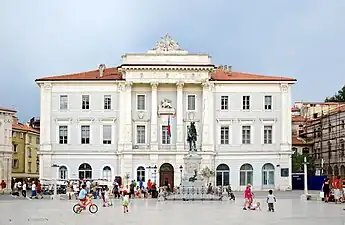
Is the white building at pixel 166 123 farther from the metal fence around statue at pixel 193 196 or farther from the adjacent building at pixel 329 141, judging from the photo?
the metal fence around statue at pixel 193 196

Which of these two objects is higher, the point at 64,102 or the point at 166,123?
the point at 64,102

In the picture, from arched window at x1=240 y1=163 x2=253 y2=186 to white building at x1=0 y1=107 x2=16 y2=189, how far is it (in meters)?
25.8

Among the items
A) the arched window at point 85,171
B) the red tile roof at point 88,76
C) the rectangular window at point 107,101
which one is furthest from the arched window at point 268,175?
the arched window at point 85,171

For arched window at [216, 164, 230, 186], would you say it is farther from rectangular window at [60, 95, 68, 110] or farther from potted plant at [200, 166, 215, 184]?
rectangular window at [60, 95, 68, 110]

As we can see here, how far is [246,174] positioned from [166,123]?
9.25 metres

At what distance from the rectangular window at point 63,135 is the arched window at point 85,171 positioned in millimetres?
2824

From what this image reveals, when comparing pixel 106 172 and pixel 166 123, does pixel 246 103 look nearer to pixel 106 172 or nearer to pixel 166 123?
pixel 166 123

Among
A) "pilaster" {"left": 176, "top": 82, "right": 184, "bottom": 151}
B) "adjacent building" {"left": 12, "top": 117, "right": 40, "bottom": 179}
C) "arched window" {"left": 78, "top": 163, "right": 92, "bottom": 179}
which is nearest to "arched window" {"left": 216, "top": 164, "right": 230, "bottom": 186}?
"pilaster" {"left": 176, "top": 82, "right": 184, "bottom": 151}

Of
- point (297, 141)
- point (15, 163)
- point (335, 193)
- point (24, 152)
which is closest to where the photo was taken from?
point (335, 193)

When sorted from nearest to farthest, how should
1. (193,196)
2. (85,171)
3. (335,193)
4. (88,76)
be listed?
(335,193)
(193,196)
(85,171)
(88,76)

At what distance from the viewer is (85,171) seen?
227ft

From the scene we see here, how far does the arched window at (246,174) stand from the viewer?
69.8 meters

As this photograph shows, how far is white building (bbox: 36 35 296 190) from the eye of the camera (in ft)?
225

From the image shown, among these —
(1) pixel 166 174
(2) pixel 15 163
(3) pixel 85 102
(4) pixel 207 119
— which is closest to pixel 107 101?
(3) pixel 85 102
